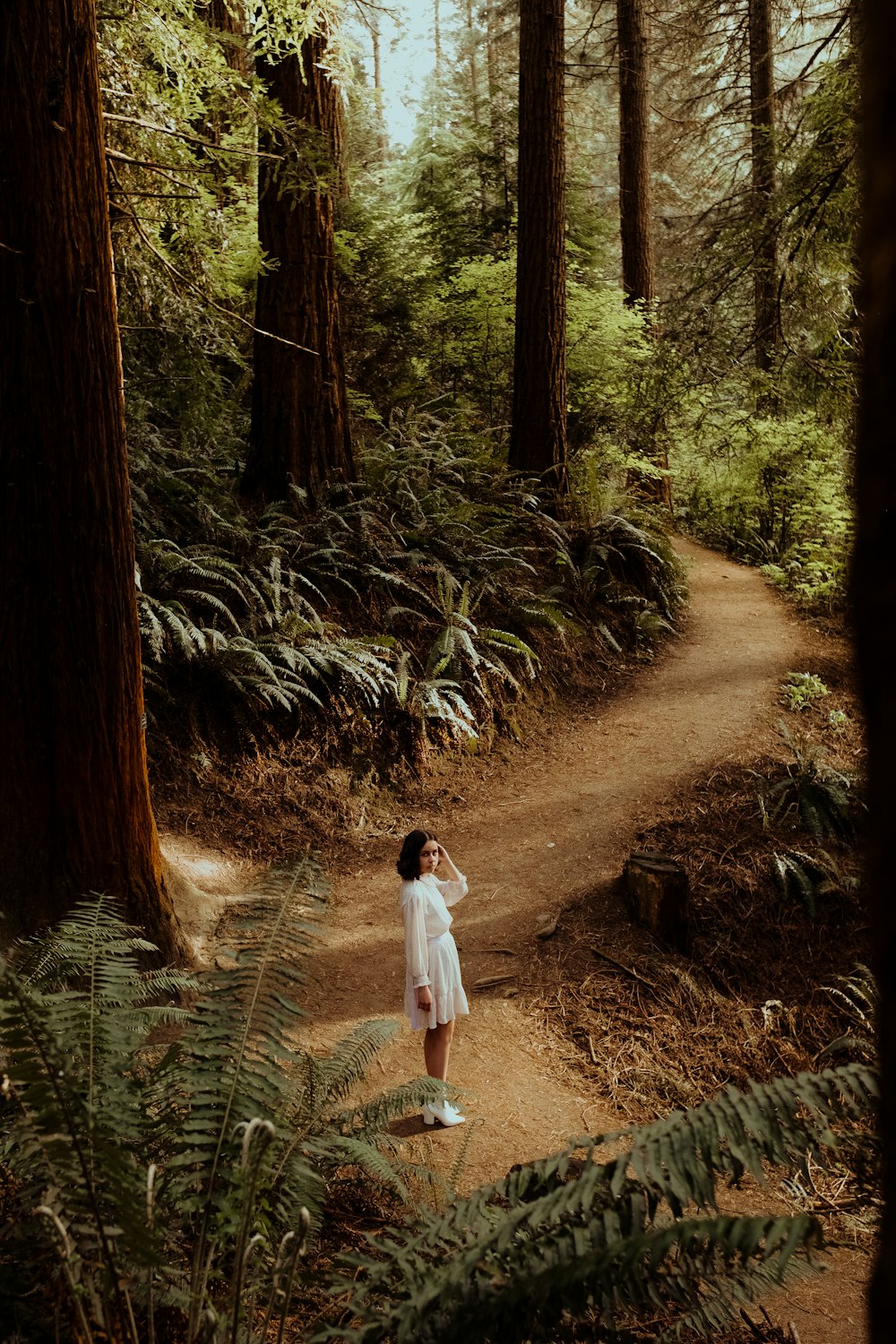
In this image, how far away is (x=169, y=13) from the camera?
660 cm

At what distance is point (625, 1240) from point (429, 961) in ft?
10.6

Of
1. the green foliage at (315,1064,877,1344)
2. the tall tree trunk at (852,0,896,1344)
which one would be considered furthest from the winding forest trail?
the tall tree trunk at (852,0,896,1344)

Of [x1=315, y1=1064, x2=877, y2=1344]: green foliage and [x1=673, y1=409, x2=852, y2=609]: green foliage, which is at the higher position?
[x1=673, y1=409, x2=852, y2=609]: green foliage

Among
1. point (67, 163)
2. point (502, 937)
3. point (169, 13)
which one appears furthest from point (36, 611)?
point (169, 13)

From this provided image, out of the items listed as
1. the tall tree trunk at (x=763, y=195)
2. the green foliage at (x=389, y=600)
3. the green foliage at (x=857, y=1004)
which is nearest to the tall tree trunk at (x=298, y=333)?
the green foliage at (x=389, y=600)

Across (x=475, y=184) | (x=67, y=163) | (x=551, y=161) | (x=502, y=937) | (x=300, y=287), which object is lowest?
(x=502, y=937)

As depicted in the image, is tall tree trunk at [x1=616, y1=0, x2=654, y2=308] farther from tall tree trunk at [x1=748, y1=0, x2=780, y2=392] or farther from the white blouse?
the white blouse

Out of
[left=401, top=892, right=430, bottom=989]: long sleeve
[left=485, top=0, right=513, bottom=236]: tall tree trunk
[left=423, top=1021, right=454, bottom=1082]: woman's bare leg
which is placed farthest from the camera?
[left=485, top=0, right=513, bottom=236]: tall tree trunk

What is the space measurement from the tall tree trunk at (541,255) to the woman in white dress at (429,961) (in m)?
8.17

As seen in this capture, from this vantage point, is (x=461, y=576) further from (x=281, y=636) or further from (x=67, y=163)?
(x=67, y=163)

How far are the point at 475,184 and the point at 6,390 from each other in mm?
13150

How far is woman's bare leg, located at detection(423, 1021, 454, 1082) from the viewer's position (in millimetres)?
4871

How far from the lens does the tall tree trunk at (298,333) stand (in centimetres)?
865

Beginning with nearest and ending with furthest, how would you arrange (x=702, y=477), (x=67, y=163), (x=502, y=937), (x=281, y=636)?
(x=67, y=163), (x=502, y=937), (x=281, y=636), (x=702, y=477)
